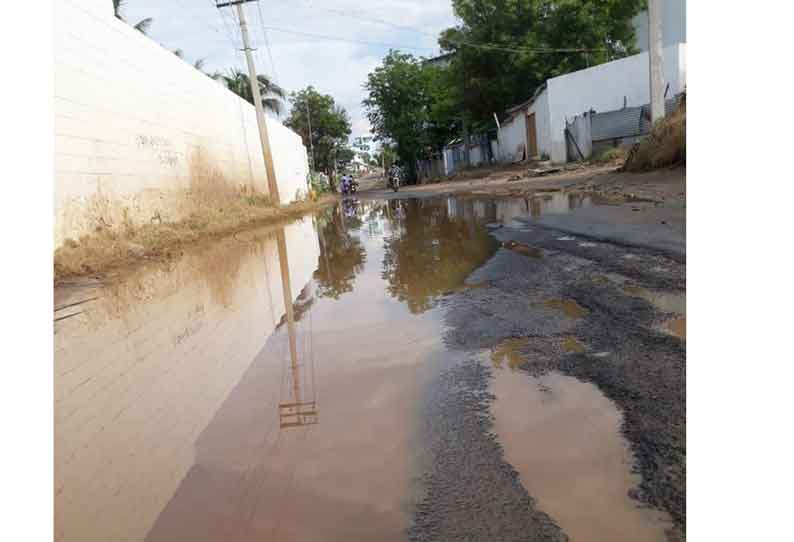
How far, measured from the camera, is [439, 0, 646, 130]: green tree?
25.4 metres

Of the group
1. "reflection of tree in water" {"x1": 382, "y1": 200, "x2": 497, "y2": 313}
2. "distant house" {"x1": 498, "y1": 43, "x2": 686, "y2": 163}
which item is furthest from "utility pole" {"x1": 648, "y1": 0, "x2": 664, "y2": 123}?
"reflection of tree in water" {"x1": 382, "y1": 200, "x2": 497, "y2": 313}

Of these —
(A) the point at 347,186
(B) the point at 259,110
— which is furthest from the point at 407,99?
(B) the point at 259,110

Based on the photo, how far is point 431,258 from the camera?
254 inches

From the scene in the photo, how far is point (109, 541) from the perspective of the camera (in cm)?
178

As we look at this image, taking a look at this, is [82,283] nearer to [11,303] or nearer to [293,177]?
[11,303]

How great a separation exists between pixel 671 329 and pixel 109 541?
262 centimetres

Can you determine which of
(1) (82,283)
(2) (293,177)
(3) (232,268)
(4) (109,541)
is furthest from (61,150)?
(2) (293,177)

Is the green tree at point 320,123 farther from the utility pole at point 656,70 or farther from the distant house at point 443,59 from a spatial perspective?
the utility pole at point 656,70

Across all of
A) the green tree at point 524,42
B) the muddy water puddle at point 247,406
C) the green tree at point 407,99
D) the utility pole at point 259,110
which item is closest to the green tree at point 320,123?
the green tree at point 407,99

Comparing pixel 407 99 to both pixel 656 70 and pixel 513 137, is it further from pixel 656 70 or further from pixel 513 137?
pixel 656 70

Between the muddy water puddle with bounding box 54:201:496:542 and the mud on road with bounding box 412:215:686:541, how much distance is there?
0.51 feet

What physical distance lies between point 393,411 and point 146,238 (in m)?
7.91

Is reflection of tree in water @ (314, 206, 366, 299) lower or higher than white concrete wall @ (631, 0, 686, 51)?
lower

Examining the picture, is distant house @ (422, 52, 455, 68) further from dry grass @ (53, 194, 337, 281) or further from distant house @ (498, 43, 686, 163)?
dry grass @ (53, 194, 337, 281)
